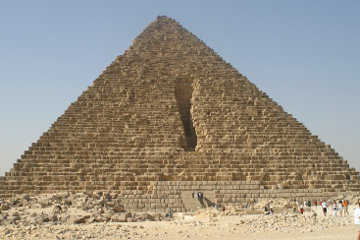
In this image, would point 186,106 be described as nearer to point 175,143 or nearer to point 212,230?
point 175,143

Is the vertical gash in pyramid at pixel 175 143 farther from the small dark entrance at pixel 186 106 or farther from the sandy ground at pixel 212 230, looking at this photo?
the sandy ground at pixel 212 230

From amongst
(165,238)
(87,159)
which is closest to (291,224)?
(165,238)

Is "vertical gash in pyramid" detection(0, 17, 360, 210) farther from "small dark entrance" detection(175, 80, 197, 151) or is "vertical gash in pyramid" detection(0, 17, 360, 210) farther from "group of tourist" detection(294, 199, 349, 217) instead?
"group of tourist" detection(294, 199, 349, 217)

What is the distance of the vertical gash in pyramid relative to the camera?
1734 centimetres

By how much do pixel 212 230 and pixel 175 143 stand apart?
27.6 ft

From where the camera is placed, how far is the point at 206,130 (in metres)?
19.8

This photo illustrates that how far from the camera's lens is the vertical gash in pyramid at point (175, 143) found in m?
17.3

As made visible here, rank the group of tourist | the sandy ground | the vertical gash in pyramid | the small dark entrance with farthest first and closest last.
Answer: the small dark entrance < the vertical gash in pyramid < the group of tourist < the sandy ground

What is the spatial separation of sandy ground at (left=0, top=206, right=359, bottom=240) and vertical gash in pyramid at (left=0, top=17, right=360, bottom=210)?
500 centimetres

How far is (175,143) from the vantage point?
19125mm

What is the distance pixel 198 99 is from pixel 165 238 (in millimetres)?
11785

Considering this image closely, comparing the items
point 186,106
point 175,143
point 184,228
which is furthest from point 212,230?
point 186,106

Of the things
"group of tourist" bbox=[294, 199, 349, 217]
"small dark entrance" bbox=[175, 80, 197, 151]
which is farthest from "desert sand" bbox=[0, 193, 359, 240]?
"small dark entrance" bbox=[175, 80, 197, 151]

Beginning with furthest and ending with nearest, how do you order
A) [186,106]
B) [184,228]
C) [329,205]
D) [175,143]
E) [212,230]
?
[186,106] → [175,143] → [329,205] → [184,228] → [212,230]
